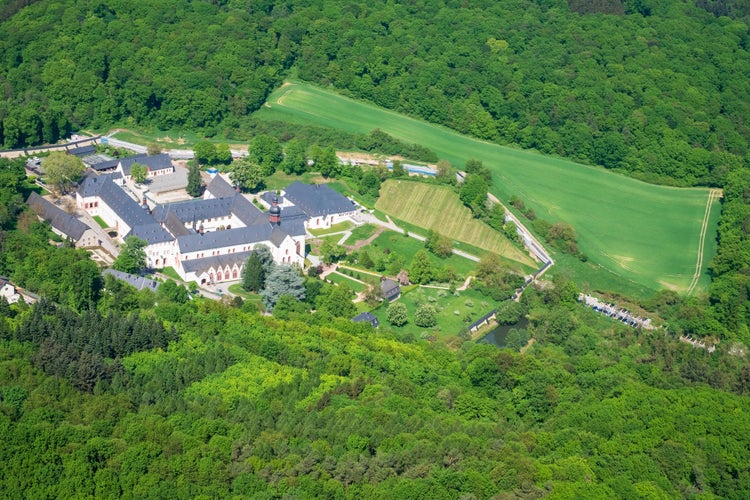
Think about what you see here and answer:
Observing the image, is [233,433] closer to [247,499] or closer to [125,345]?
[247,499]

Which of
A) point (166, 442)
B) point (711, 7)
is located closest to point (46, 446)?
point (166, 442)

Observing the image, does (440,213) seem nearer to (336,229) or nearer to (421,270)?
(336,229)

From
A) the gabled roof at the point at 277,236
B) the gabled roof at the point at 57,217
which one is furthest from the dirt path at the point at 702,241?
the gabled roof at the point at 57,217

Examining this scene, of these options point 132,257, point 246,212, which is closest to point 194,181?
point 246,212

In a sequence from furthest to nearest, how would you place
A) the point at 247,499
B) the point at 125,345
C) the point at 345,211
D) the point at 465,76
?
the point at 465,76, the point at 345,211, the point at 125,345, the point at 247,499

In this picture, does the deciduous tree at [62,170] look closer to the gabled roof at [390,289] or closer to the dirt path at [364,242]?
the dirt path at [364,242]

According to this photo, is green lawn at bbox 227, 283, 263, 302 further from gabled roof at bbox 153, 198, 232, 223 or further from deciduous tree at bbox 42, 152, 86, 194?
deciduous tree at bbox 42, 152, 86, 194
